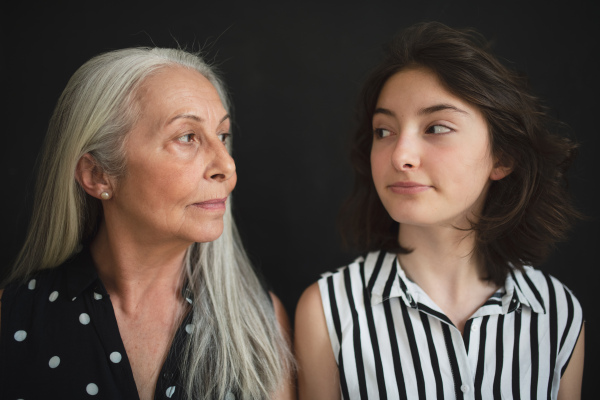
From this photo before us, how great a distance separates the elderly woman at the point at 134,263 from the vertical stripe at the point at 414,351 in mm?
425

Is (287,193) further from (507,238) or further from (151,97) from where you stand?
(507,238)

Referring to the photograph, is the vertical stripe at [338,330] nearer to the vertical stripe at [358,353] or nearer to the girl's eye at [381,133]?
the vertical stripe at [358,353]

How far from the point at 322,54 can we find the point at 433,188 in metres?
0.84

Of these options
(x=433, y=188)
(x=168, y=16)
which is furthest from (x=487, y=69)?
(x=168, y=16)

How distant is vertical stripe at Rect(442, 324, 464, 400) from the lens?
1.39 meters

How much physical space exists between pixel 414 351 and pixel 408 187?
0.53m

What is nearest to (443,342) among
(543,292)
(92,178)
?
(543,292)

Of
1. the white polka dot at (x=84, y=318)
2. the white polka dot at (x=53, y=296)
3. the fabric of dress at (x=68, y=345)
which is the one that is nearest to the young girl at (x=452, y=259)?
the fabric of dress at (x=68, y=345)

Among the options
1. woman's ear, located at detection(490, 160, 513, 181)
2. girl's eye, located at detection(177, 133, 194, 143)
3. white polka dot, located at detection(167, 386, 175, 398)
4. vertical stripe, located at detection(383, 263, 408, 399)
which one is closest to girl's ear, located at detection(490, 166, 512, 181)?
woman's ear, located at detection(490, 160, 513, 181)

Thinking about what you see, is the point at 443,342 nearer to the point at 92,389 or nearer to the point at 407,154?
the point at 407,154

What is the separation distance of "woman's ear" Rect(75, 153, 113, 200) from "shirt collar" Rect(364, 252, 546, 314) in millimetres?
940

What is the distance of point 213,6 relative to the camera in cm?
188

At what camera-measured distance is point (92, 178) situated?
1479 mm

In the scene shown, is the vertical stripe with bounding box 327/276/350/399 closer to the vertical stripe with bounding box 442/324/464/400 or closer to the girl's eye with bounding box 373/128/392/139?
the vertical stripe with bounding box 442/324/464/400
